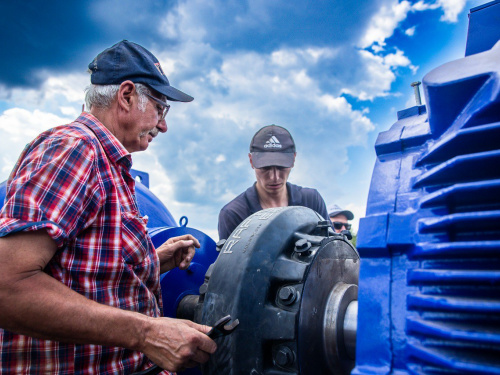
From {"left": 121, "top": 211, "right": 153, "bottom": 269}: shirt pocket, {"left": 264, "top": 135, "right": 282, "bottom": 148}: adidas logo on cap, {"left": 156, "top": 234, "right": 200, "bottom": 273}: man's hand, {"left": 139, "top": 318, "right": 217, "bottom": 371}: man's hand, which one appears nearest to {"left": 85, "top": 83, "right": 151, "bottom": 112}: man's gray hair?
{"left": 121, "top": 211, "right": 153, "bottom": 269}: shirt pocket

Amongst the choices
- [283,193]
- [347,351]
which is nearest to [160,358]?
[347,351]

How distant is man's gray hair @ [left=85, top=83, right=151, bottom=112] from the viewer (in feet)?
5.42

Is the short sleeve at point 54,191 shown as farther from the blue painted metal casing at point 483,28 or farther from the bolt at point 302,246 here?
the blue painted metal casing at point 483,28

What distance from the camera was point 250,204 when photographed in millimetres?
3094

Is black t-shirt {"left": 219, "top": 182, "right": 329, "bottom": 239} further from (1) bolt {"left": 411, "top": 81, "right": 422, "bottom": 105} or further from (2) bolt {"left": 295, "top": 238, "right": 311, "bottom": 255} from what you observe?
(1) bolt {"left": 411, "top": 81, "right": 422, "bottom": 105}

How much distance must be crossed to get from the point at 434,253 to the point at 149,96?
1.30m

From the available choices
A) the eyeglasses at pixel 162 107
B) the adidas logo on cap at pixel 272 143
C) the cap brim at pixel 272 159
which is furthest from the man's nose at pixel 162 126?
the adidas logo on cap at pixel 272 143

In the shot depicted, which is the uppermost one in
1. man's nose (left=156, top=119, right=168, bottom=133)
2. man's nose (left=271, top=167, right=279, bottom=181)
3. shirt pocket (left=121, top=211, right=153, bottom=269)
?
man's nose (left=271, top=167, right=279, bottom=181)

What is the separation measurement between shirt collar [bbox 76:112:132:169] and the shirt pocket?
0.20m

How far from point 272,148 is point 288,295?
217cm

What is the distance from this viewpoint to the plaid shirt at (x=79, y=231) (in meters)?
1.14

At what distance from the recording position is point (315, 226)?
60.7 inches

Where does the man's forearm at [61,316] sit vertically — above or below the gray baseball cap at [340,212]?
below

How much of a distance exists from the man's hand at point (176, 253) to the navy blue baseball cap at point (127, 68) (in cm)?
69
